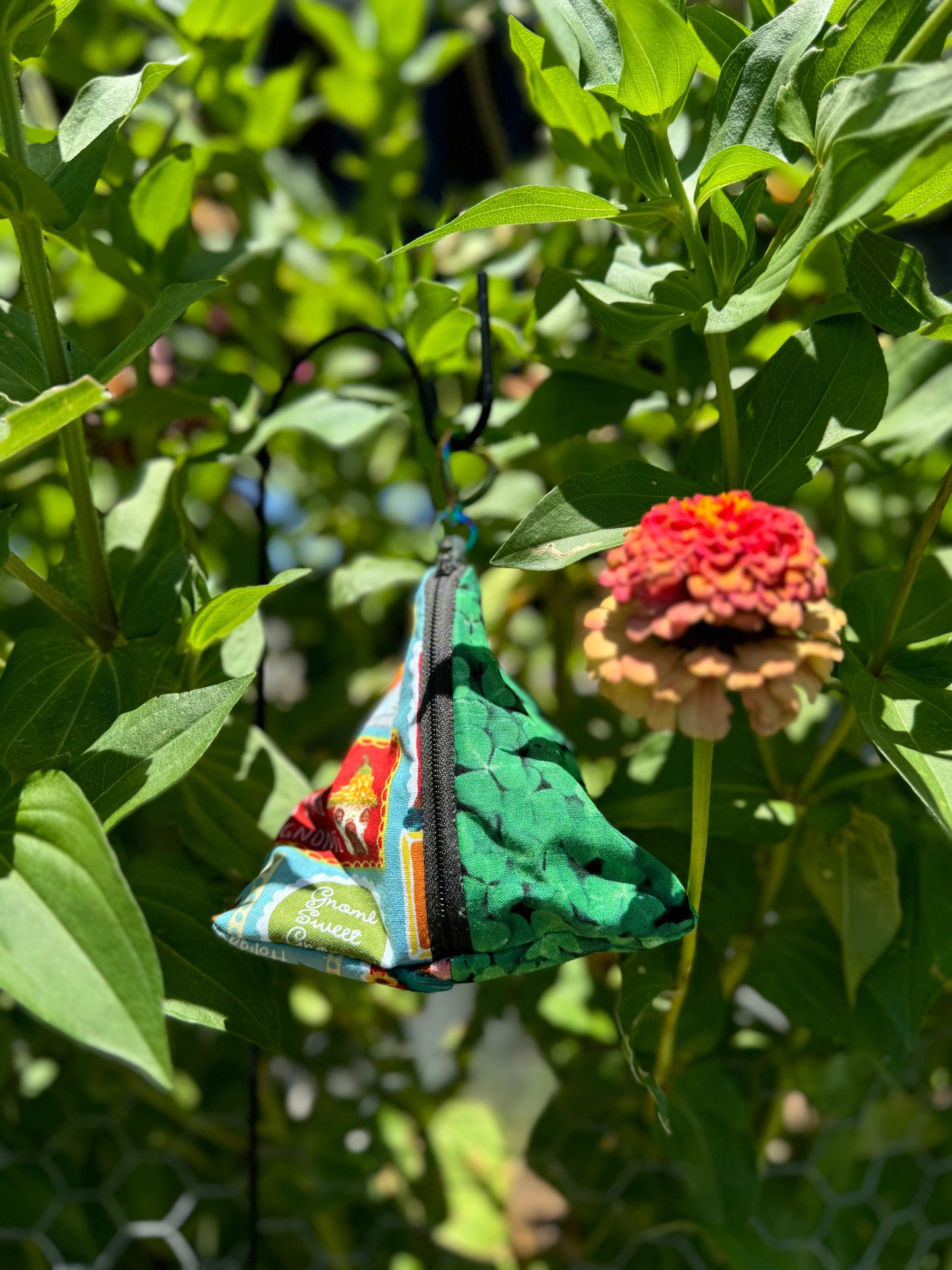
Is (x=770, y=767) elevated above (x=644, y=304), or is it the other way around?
(x=644, y=304)

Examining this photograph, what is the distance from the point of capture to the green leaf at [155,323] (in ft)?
1.23

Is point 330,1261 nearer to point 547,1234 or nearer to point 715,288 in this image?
point 547,1234

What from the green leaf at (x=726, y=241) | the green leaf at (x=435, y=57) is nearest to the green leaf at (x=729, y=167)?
the green leaf at (x=726, y=241)

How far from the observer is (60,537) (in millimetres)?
746

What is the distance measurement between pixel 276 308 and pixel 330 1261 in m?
0.69

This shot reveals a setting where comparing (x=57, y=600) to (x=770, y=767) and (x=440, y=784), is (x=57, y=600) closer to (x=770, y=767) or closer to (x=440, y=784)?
(x=440, y=784)

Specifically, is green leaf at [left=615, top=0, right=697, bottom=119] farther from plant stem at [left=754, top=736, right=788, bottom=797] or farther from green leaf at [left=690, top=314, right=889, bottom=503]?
plant stem at [left=754, top=736, right=788, bottom=797]

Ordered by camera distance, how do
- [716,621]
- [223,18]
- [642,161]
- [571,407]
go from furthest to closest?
[223,18]
[571,407]
[642,161]
[716,621]

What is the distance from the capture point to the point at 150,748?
370 mm

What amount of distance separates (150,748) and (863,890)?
314mm

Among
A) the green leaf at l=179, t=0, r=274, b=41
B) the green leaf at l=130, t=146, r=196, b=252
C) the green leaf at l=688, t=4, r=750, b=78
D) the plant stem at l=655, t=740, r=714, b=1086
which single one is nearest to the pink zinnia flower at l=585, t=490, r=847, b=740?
the plant stem at l=655, t=740, r=714, b=1086

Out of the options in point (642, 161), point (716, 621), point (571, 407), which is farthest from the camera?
point (571, 407)

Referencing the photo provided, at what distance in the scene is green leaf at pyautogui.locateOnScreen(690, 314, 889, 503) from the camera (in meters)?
0.38

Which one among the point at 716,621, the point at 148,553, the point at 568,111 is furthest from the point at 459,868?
the point at 568,111
